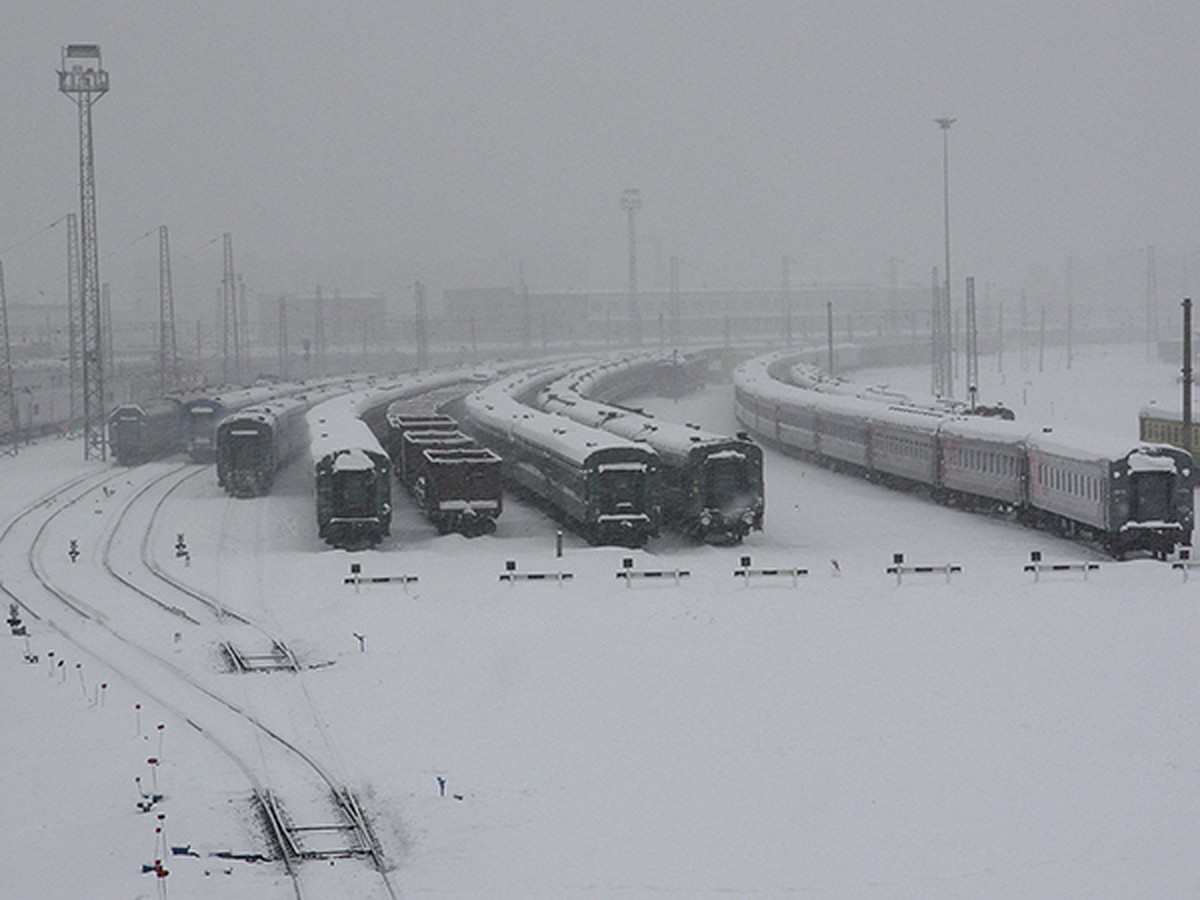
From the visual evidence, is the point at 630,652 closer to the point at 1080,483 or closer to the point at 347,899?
the point at 347,899

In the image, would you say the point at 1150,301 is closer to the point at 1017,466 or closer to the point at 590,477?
the point at 1017,466

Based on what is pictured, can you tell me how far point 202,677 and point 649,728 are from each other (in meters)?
8.36

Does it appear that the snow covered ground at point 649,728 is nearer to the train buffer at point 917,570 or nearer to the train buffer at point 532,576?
the train buffer at point 532,576

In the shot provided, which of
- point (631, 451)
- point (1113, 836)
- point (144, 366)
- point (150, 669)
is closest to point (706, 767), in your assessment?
point (1113, 836)

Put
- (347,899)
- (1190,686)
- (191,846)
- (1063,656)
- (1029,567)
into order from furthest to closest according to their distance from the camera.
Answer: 1. (1029,567)
2. (1063,656)
3. (1190,686)
4. (191,846)
5. (347,899)

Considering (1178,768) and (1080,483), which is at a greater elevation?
(1080,483)

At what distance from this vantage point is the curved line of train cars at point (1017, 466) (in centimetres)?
3725

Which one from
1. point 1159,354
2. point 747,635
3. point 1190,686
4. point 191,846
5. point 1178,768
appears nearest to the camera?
point 191,846

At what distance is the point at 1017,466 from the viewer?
43562 mm

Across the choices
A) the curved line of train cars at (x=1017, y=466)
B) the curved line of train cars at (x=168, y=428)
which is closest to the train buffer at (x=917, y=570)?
the curved line of train cars at (x=1017, y=466)

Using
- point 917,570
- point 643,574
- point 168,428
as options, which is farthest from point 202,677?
point 168,428

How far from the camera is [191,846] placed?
18500 mm

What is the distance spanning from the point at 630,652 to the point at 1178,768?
→ 9.98 metres

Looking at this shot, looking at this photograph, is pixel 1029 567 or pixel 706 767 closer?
pixel 706 767
